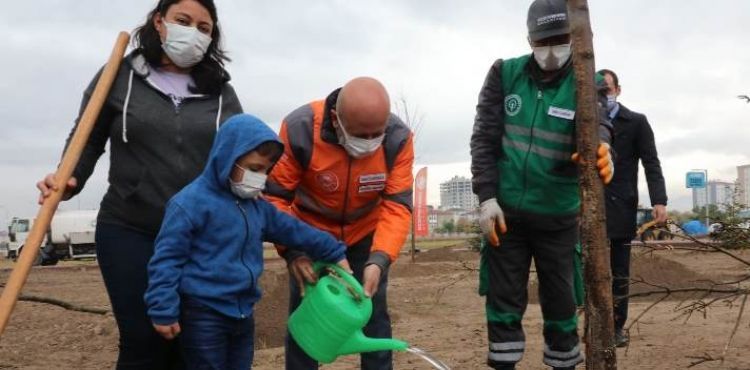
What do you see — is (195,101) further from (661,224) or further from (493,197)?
(661,224)

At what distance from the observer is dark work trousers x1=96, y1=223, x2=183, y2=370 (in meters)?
2.64

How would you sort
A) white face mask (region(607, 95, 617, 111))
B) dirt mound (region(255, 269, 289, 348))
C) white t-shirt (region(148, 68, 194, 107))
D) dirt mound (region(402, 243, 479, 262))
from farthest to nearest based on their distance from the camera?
1. dirt mound (region(402, 243, 479, 262))
2. dirt mound (region(255, 269, 289, 348))
3. white face mask (region(607, 95, 617, 111))
4. white t-shirt (region(148, 68, 194, 107))

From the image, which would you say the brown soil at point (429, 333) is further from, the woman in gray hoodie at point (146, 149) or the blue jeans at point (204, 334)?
the woman in gray hoodie at point (146, 149)

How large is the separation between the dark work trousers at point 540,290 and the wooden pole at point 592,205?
473 millimetres

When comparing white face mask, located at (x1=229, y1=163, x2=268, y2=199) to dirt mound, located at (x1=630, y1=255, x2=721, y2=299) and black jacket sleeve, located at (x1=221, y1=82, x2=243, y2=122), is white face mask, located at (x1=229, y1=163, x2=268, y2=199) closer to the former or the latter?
black jacket sleeve, located at (x1=221, y1=82, x2=243, y2=122)

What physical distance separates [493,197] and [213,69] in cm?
136

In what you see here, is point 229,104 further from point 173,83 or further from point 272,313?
point 272,313

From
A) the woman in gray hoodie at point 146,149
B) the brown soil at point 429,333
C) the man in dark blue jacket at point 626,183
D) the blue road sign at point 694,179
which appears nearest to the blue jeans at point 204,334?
the woman in gray hoodie at point 146,149

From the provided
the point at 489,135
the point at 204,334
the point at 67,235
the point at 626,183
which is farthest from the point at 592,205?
the point at 67,235

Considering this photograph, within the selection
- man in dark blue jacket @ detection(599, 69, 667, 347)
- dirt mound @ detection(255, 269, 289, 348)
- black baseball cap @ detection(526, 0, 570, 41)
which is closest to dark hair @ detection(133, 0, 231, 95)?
black baseball cap @ detection(526, 0, 570, 41)

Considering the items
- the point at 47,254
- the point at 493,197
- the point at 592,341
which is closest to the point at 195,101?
the point at 493,197

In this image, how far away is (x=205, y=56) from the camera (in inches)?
115

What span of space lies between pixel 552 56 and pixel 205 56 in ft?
4.84

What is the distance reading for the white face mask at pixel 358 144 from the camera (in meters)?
2.85
